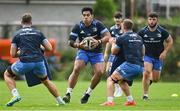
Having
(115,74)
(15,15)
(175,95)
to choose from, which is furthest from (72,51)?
(115,74)

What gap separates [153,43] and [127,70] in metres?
3.74

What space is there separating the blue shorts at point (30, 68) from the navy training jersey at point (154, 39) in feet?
15.1

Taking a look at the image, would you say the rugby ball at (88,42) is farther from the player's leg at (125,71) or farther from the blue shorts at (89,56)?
the player's leg at (125,71)

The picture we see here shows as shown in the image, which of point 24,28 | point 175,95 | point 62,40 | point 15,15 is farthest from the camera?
point 15,15

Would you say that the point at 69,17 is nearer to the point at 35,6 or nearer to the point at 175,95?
the point at 35,6

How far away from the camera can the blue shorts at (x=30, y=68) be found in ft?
63.2

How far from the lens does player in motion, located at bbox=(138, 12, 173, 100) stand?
2292cm

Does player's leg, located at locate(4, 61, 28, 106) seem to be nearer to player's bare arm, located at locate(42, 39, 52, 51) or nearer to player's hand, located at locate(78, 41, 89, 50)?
player's bare arm, located at locate(42, 39, 52, 51)

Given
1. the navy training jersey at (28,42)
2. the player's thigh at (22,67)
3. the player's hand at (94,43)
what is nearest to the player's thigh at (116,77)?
→ the player's hand at (94,43)

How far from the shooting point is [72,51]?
142 feet

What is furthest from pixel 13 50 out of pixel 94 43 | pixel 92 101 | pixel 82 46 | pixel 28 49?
pixel 92 101

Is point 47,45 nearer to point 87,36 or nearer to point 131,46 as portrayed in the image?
point 87,36

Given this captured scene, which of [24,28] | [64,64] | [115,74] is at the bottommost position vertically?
[64,64]

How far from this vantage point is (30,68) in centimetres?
1927
